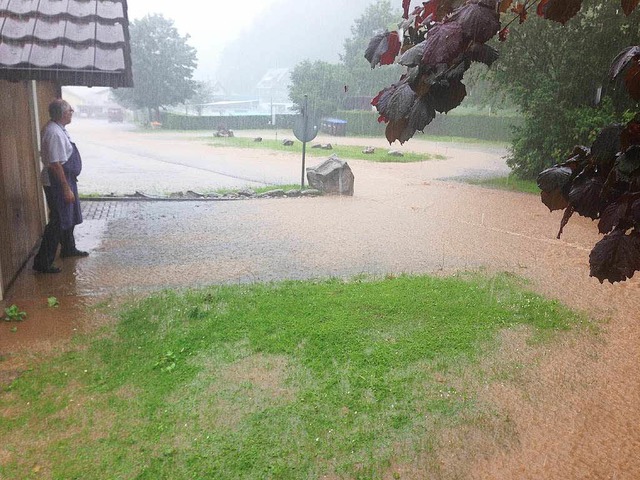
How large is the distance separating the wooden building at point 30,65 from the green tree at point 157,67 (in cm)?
3958

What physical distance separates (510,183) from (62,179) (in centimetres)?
1171

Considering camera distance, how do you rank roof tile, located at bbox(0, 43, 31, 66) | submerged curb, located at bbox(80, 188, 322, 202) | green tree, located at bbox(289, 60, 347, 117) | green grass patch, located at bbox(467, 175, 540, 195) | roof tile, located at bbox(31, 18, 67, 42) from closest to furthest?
roof tile, located at bbox(0, 43, 31, 66) → roof tile, located at bbox(31, 18, 67, 42) → submerged curb, located at bbox(80, 188, 322, 202) → green grass patch, located at bbox(467, 175, 540, 195) → green tree, located at bbox(289, 60, 347, 117)

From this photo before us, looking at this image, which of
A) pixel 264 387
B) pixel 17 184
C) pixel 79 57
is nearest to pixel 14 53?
pixel 79 57

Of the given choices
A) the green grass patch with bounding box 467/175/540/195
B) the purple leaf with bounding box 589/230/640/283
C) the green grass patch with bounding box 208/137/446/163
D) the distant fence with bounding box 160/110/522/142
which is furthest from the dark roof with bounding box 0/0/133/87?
the distant fence with bounding box 160/110/522/142

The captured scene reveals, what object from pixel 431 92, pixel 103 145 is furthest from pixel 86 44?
pixel 103 145

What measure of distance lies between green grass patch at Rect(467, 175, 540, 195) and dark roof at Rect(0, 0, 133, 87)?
1043cm

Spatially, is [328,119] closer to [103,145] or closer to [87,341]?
[103,145]

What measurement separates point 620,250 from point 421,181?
13.3 metres

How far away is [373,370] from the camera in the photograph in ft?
12.4

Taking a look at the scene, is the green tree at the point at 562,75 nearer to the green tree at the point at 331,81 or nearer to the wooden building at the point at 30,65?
the wooden building at the point at 30,65

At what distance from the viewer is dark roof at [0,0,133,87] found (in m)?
4.27

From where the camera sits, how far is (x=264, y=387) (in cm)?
354

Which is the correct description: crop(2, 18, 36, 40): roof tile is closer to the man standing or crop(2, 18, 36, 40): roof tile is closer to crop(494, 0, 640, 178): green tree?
the man standing

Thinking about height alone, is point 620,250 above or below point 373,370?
above
